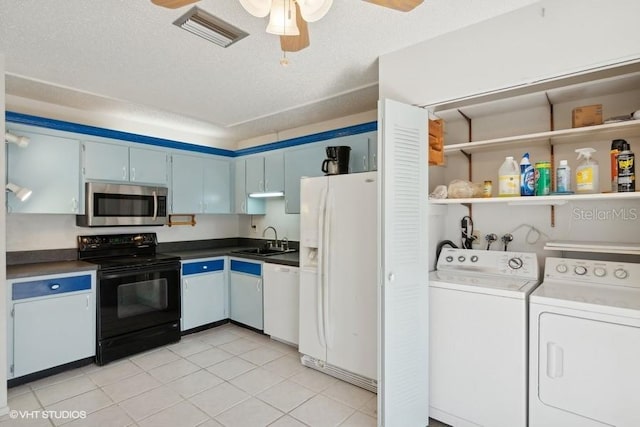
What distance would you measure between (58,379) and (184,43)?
2867mm

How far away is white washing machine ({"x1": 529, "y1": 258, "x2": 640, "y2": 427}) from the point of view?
5.06ft

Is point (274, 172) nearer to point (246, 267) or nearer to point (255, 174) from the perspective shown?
point (255, 174)

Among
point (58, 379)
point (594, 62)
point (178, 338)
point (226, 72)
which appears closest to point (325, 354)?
point (178, 338)

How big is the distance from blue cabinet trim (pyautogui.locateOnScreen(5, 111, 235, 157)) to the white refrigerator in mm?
1816

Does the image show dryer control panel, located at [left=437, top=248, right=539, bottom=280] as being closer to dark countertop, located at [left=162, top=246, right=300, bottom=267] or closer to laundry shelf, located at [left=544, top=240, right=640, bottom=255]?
laundry shelf, located at [left=544, top=240, right=640, bottom=255]

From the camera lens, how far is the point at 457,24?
195 cm

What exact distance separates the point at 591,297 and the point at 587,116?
103 cm

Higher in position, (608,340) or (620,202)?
(620,202)

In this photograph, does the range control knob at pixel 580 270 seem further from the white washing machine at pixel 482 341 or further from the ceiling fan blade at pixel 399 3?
the ceiling fan blade at pixel 399 3

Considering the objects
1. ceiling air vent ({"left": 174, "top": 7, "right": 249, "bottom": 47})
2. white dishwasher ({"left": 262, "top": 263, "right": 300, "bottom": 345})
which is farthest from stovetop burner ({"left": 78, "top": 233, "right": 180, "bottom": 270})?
ceiling air vent ({"left": 174, "top": 7, "right": 249, "bottom": 47})

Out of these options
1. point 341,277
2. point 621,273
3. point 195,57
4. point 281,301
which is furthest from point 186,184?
point 621,273

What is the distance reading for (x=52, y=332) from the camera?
2.74m

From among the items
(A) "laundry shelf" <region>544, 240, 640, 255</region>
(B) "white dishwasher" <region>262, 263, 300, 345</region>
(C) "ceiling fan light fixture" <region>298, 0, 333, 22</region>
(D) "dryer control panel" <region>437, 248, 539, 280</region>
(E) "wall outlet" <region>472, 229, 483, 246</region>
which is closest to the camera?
(C) "ceiling fan light fixture" <region>298, 0, 333, 22</region>

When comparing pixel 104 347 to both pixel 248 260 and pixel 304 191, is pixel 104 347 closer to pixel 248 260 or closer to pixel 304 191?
pixel 248 260
